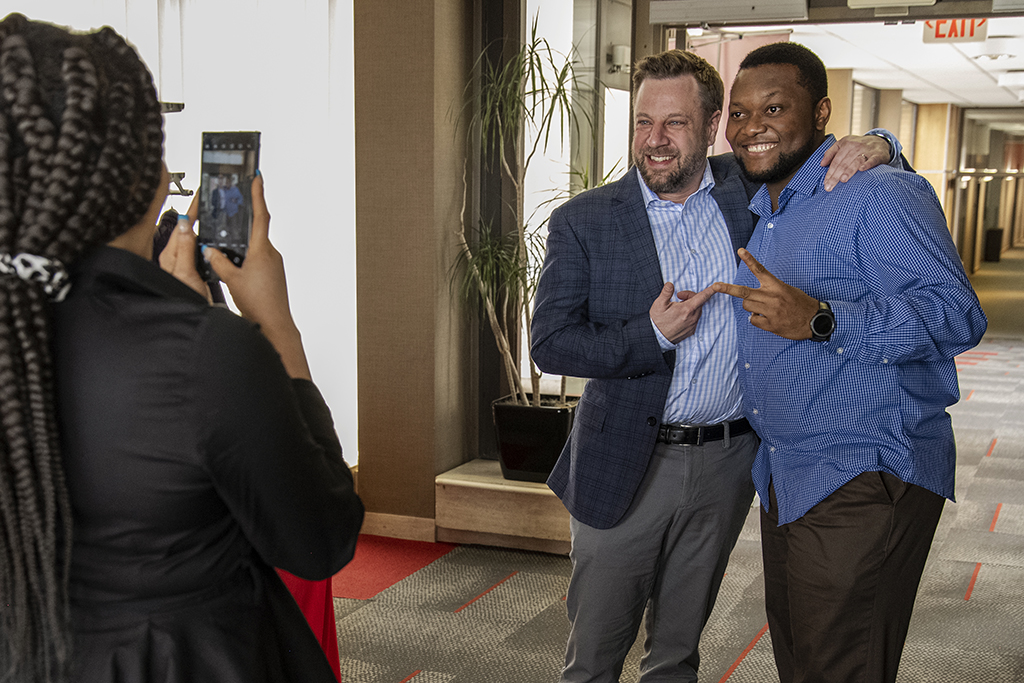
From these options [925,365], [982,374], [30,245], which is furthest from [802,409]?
[982,374]

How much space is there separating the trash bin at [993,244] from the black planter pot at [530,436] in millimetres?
17894

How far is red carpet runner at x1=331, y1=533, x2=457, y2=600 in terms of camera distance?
3.74 metres

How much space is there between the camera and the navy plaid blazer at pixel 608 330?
2.11m

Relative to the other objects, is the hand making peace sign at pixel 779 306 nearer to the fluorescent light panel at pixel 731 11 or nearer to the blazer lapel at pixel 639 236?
the blazer lapel at pixel 639 236

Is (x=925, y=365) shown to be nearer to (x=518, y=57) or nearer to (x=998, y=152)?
(x=518, y=57)

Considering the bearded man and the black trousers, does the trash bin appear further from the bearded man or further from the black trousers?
the black trousers

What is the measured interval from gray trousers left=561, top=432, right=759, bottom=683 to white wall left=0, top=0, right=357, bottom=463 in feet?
7.69

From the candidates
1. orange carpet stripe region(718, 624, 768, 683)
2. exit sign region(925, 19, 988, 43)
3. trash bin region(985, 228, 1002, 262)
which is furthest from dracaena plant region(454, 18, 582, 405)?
trash bin region(985, 228, 1002, 262)

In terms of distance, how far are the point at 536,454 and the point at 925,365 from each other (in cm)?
231

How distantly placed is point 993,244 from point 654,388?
781 inches

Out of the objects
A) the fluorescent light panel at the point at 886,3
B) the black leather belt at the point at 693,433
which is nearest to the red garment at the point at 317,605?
the black leather belt at the point at 693,433

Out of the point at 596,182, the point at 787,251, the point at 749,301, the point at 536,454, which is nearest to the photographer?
the point at 749,301

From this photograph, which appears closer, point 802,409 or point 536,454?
point 802,409

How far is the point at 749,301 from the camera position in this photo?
185cm
